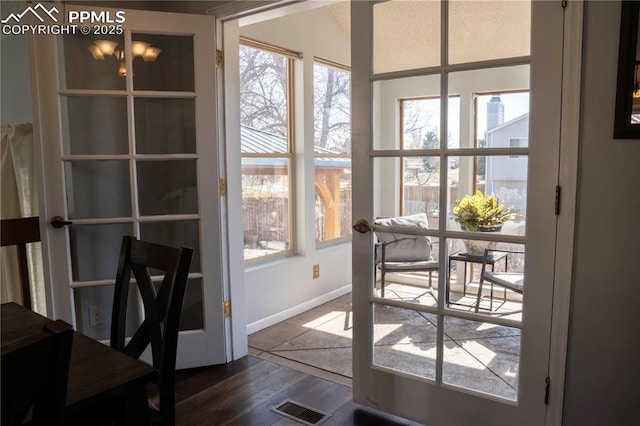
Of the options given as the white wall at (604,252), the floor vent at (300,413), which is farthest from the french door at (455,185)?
the floor vent at (300,413)

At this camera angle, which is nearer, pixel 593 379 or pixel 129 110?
pixel 593 379

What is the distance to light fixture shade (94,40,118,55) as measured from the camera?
252 cm

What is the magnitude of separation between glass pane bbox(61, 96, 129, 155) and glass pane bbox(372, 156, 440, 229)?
1.45m

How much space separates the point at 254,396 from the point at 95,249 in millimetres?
1217

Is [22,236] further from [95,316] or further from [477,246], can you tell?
[477,246]

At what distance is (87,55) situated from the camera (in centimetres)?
252

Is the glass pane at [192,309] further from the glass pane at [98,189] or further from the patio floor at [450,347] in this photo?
the patio floor at [450,347]

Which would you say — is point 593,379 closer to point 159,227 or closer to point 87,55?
point 159,227

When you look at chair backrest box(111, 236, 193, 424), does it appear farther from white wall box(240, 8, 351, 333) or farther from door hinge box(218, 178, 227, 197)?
white wall box(240, 8, 351, 333)

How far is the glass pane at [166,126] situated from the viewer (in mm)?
2627

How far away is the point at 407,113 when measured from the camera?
2061 mm

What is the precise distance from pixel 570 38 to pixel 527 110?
0.29m

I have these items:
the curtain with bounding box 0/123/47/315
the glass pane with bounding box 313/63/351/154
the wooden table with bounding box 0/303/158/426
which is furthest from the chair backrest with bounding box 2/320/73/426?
the glass pane with bounding box 313/63/351/154

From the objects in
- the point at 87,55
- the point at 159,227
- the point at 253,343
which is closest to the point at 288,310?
the point at 253,343
